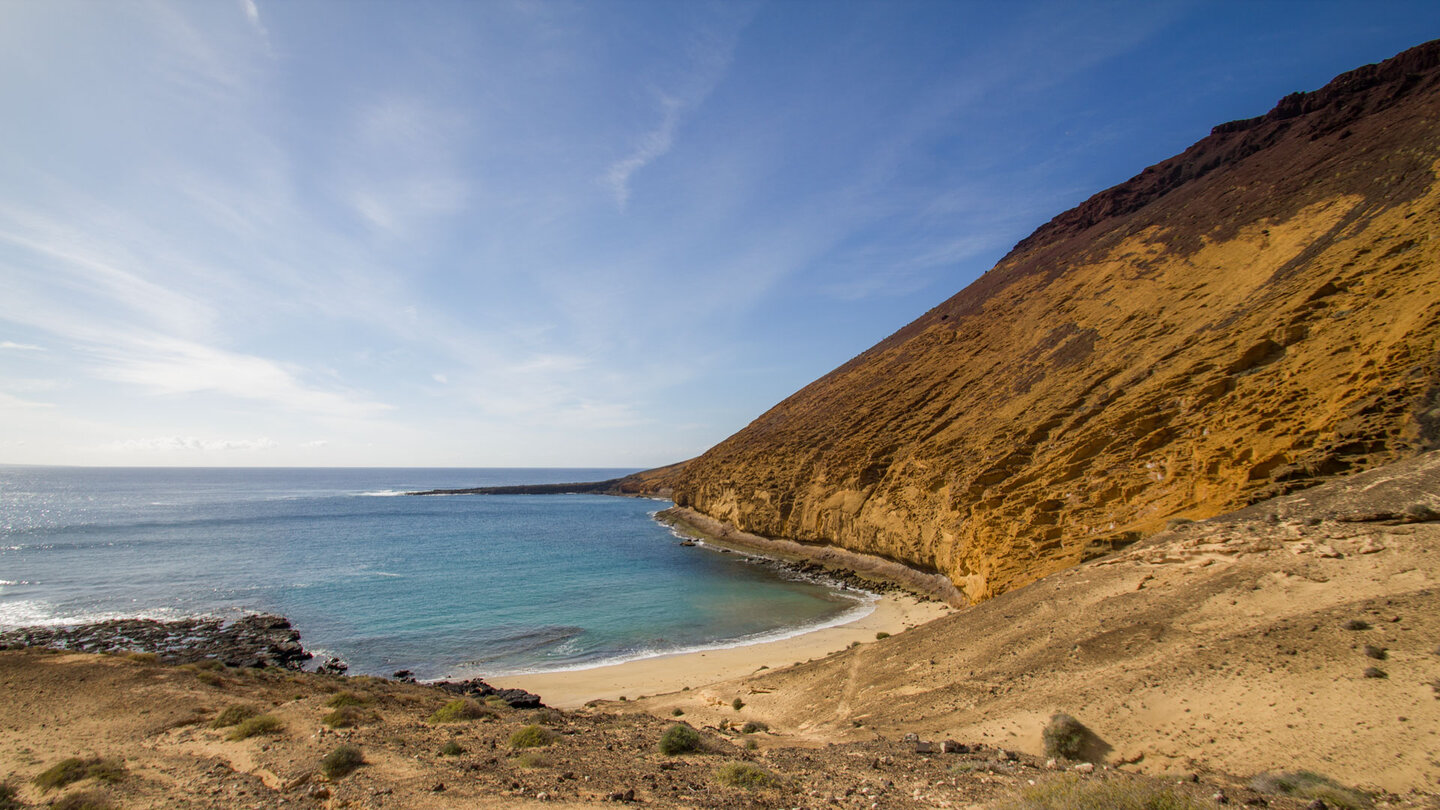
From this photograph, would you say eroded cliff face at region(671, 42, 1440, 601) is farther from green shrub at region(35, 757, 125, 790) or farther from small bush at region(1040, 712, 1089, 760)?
green shrub at region(35, 757, 125, 790)

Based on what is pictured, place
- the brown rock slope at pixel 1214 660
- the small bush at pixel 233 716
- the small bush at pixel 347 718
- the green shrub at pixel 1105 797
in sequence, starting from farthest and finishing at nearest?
the small bush at pixel 233 716 < the small bush at pixel 347 718 < the brown rock slope at pixel 1214 660 < the green shrub at pixel 1105 797

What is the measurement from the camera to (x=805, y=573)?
3725 centimetres

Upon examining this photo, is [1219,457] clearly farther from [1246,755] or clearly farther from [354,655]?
[354,655]

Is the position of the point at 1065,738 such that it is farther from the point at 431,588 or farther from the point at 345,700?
the point at 431,588

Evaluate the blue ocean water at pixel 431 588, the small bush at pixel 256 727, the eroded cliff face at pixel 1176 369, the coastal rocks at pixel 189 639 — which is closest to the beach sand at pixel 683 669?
the blue ocean water at pixel 431 588

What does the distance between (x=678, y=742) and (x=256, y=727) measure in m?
9.19

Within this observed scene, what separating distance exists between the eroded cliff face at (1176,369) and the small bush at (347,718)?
1939cm

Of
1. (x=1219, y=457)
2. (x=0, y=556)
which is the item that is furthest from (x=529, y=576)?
(x=0, y=556)

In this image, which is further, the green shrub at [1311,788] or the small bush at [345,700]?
the small bush at [345,700]

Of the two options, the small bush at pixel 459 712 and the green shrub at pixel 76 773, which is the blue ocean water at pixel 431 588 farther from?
the green shrub at pixel 76 773

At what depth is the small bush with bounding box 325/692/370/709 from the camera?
13.6 meters

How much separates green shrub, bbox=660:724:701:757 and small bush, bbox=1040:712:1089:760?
6068 millimetres

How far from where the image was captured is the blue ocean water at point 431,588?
78.4 ft

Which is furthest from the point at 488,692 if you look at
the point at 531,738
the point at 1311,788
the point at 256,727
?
the point at 1311,788
